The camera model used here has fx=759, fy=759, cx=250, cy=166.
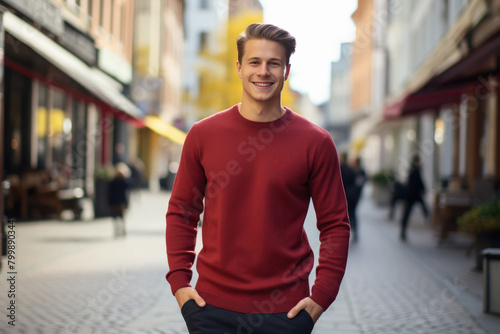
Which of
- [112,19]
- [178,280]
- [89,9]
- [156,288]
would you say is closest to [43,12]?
[156,288]

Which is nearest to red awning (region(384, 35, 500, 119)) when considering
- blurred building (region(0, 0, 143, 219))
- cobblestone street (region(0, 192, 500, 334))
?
cobblestone street (region(0, 192, 500, 334))

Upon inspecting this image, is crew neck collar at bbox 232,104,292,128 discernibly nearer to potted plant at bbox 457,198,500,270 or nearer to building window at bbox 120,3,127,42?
potted plant at bbox 457,198,500,270

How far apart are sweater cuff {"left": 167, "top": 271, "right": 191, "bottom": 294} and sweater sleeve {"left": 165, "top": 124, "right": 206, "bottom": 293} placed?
0.03ft

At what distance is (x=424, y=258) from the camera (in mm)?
11625

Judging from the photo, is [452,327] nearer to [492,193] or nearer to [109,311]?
[109,311]

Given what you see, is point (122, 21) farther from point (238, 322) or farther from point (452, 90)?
point (238, 322)

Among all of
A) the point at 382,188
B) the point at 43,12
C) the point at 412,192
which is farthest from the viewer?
the point at 382,188

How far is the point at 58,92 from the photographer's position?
21.6 metres

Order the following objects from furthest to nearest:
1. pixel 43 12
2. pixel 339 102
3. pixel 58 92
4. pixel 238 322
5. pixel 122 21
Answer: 1. pixel 339 102
2. pixel 122 21
3. pixel 58 92
4. pixel 43 12
5. pixel 238 322

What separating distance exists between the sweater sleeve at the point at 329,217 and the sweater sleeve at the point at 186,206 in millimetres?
415

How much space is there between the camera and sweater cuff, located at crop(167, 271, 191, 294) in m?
2.64

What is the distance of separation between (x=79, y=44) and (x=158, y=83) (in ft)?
44.5

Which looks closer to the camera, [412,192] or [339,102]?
[412,192]

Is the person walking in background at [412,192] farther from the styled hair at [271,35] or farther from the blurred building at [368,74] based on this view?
→ the blurred building at [368,74]
